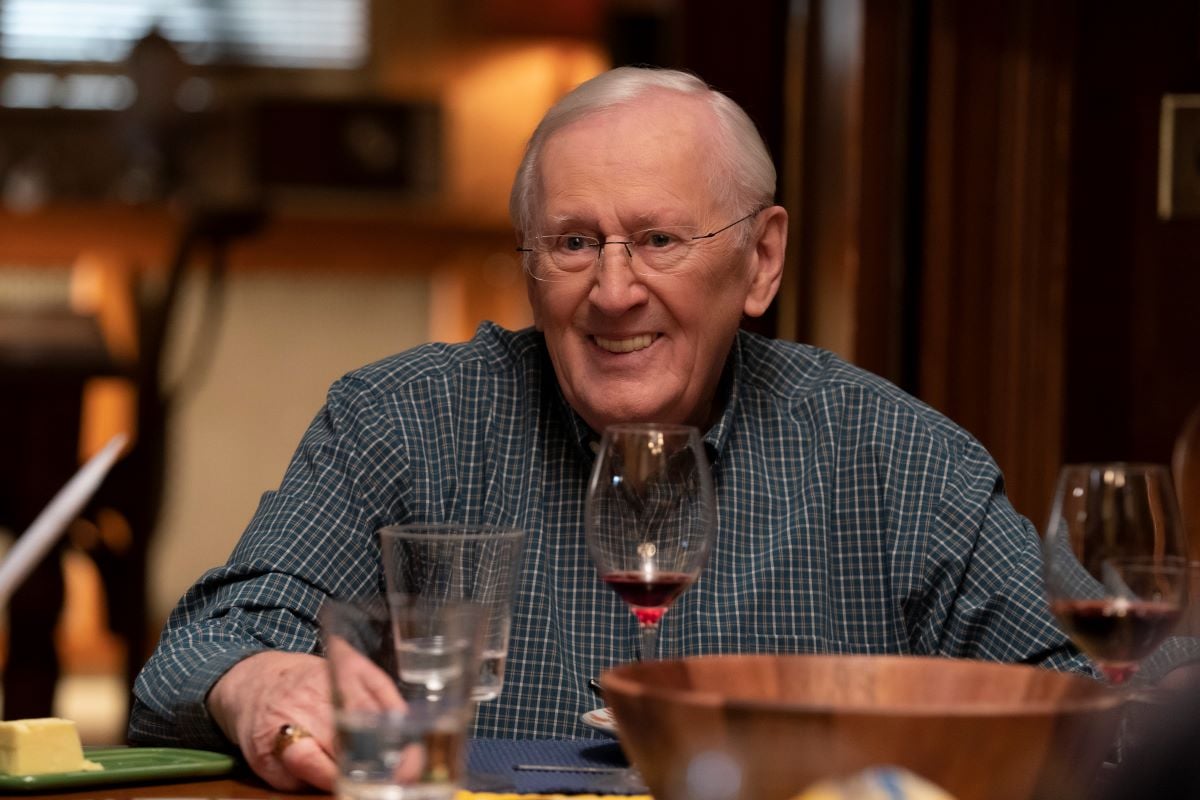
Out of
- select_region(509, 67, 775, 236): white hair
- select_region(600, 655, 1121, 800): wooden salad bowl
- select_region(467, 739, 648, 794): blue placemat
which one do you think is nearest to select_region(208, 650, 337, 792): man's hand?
select_region(467, 739, 648, 794): blue placemat

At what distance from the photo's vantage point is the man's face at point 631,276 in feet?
5.82

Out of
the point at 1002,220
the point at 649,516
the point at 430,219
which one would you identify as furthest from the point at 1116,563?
the point at 430,219

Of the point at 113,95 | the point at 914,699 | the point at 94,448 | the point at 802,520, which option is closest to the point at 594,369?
the point at 802,520

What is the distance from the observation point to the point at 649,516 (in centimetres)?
122

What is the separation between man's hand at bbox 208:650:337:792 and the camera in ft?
3.76

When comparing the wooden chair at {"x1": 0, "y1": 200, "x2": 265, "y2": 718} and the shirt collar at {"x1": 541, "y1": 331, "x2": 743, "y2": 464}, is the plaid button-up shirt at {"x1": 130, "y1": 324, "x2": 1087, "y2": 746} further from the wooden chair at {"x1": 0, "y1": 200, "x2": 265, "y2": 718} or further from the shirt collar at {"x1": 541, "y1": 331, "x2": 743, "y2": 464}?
the wooden chair at {"x1": 0, "y1": 200, "x2": 265, "y2": 718}

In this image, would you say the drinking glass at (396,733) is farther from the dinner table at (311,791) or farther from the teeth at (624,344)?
the teeth at (624,344)

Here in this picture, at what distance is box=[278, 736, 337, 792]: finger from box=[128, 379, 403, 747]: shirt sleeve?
0.21m

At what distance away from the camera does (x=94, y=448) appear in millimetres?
4703

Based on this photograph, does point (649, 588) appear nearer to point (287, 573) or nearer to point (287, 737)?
point (287, 737)

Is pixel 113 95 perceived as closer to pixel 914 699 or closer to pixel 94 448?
pixel 94 448

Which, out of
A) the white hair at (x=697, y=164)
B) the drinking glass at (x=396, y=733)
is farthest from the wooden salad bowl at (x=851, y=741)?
the white hair at (x=697, y=164)

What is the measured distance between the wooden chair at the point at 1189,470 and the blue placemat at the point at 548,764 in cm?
138

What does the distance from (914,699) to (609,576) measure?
306 mm
